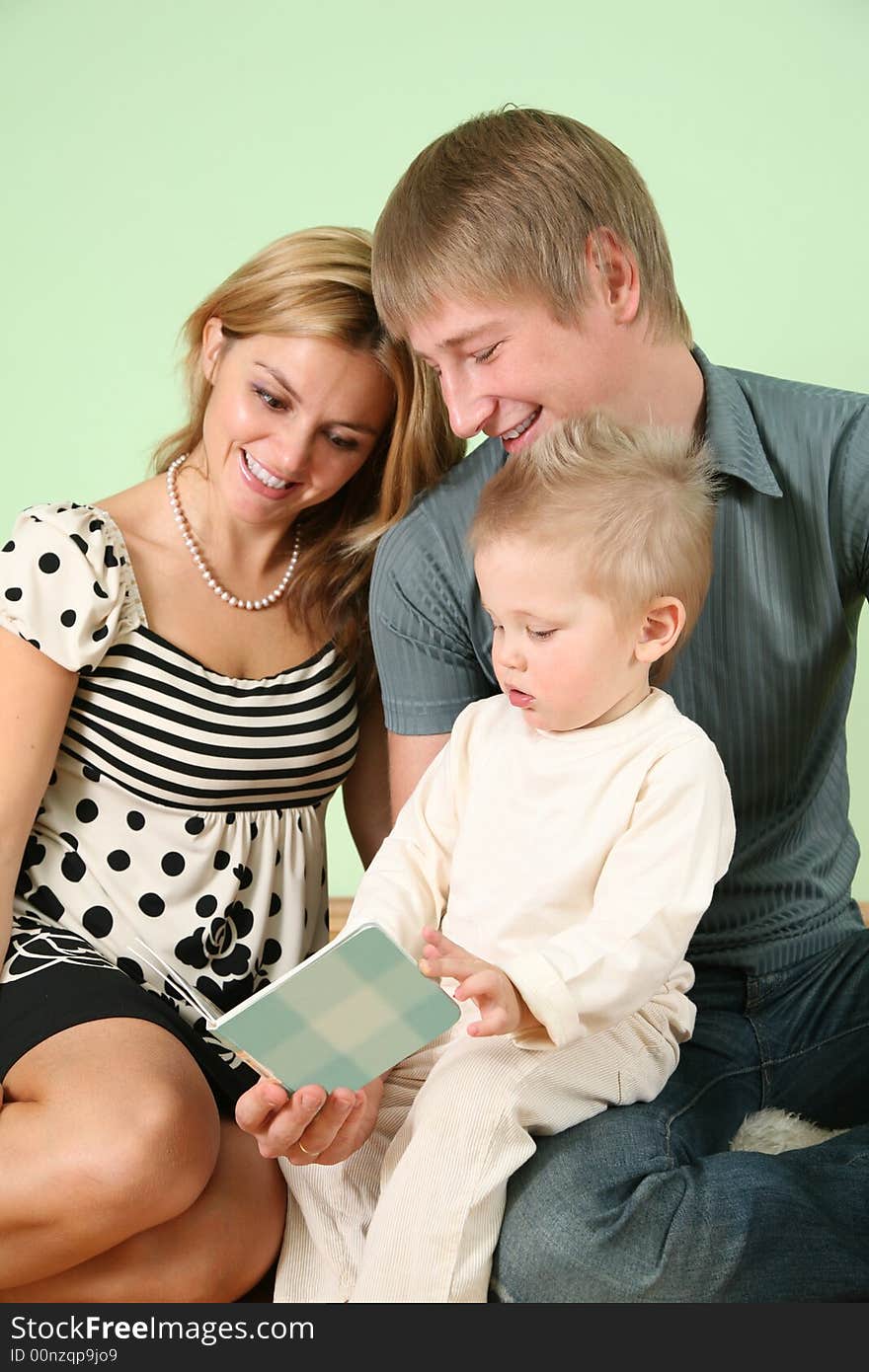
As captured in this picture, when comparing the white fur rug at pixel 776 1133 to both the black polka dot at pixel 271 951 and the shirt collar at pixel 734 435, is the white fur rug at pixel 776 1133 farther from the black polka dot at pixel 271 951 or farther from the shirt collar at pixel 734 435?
the shirt collar at pixel 734 435

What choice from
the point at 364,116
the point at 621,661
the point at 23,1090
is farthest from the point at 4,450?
the point at 621,661

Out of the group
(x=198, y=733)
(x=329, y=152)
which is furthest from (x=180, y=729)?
(x=329, y=152)

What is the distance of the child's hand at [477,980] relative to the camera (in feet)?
3.50

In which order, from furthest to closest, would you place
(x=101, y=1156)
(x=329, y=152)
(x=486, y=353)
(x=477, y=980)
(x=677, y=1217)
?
(x=329, y=152)
(x=486, y=353)
(x=101, y=1156)
(x=677, y=1217)
(x=477, y=980)

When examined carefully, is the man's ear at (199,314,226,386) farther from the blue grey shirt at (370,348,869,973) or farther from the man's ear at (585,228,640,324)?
the man's ear at (585,228,640,324)

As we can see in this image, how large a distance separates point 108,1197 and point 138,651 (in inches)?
22.4

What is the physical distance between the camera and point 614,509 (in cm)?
123

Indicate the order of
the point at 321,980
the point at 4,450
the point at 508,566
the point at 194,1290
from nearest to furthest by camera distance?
the point at 321,980
the point at 508,566
the point at 194,1290
the point at 4,450

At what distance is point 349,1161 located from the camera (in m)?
1.30

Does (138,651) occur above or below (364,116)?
below

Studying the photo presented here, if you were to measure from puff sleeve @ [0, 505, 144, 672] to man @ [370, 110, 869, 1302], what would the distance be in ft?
0.96

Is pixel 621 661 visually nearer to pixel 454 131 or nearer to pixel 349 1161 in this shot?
pixel 349 1161

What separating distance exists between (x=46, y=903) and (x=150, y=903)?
12 cm

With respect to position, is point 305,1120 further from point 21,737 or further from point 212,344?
point 212,344
